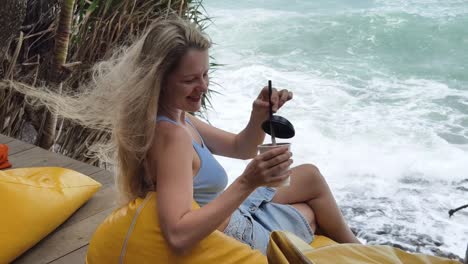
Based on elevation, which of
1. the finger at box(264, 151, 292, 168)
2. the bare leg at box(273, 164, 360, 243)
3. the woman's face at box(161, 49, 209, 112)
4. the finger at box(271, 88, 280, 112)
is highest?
the woman's face at box(161, 49, 209, 112)

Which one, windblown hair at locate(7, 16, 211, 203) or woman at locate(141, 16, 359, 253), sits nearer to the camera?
woman at locate(141, 16, 359, 253)

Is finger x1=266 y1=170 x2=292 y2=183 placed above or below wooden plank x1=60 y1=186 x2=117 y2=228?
above

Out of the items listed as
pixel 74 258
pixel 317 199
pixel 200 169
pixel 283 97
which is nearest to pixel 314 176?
pixel 317 199

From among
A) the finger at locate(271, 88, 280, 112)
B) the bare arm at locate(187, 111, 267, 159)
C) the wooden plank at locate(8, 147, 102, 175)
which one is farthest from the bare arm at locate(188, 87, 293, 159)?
the wooden plank at locate(8, 147, 102, 175)

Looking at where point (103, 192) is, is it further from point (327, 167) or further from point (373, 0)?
point (373, 0)

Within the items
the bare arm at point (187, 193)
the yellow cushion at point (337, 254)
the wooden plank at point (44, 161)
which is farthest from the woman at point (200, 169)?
the wooden plank at point (44, 161)

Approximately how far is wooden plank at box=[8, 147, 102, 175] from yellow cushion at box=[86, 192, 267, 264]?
959 mm

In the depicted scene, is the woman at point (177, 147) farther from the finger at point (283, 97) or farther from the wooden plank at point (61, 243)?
the wooden plank at point (61, 243)

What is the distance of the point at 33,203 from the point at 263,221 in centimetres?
72

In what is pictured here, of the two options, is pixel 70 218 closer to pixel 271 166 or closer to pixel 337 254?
pixel 271 166

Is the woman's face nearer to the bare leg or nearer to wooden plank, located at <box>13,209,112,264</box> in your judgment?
the bare leg

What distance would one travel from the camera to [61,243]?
1.85 meters

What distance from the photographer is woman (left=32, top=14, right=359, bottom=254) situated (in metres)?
1.22

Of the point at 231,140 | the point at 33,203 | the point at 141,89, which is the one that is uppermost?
the point at 141,89
